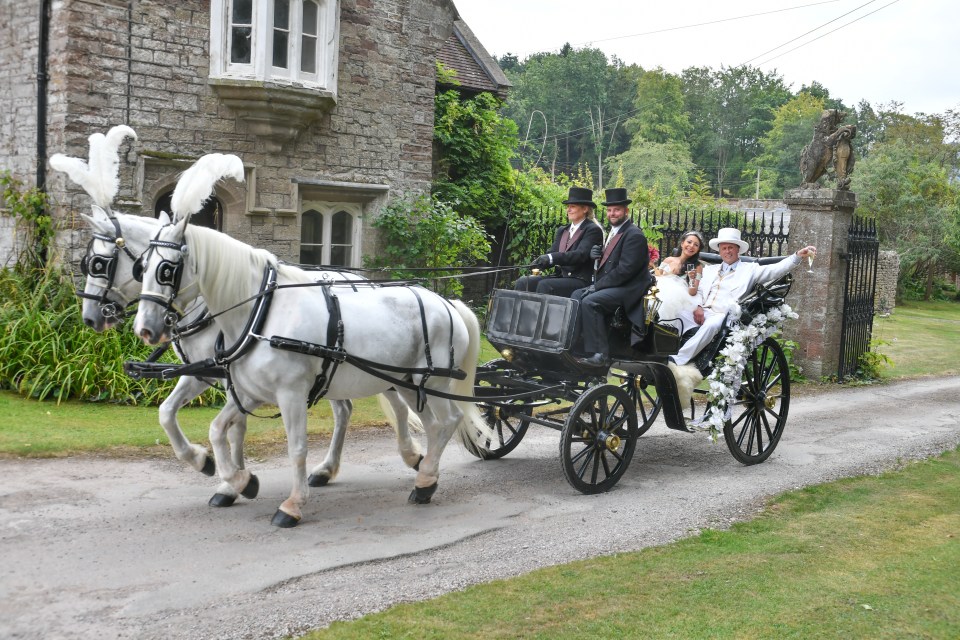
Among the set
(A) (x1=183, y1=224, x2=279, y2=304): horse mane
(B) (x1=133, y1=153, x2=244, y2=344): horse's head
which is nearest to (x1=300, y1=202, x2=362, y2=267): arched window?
(A) (x1=183, y1=224, x2=279, y2=304): horse mane

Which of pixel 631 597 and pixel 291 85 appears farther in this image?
pixel 291 85

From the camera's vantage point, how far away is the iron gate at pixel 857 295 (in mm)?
13961

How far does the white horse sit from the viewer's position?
5707mm

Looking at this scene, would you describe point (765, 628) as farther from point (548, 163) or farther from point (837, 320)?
point (548, 163)

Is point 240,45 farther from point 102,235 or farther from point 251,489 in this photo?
point 251,489

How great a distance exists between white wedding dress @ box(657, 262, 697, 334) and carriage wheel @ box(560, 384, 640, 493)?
3.53 feet

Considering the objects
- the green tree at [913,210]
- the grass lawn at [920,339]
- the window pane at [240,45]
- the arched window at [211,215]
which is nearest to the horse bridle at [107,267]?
the arched window at [211,215]

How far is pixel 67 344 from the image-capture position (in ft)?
33.4

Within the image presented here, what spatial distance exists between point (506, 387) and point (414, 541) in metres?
2.18

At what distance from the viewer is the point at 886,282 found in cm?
2952

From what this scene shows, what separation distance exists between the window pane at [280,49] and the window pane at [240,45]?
0.40m

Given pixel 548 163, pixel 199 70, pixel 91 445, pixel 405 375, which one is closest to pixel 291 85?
pixel 199 70

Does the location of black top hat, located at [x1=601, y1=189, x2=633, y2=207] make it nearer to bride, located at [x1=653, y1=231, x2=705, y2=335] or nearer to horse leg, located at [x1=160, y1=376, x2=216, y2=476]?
bride, located at [x1=653, y1=231, x2=705, y2=335]

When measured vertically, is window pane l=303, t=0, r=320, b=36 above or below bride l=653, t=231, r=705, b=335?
above
